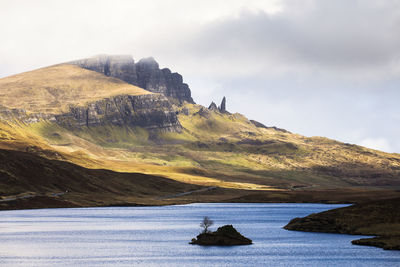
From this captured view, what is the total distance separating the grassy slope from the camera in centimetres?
12256

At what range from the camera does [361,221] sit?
13000 centimetres

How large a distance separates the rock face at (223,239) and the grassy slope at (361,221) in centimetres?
2216

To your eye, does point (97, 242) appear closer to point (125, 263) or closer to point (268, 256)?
point (125, 263)

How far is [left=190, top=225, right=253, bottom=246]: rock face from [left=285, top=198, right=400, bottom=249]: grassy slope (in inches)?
872

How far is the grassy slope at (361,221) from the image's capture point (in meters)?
123

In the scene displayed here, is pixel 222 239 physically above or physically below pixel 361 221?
below

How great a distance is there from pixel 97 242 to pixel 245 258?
35074mm

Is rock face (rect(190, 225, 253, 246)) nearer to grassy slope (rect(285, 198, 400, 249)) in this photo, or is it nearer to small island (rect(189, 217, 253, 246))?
small island (rect(189, 217, 253, 246))

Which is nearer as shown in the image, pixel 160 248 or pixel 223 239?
pixel 160 248

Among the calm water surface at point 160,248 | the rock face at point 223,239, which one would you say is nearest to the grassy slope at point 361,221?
the calm water surface at point 160,248

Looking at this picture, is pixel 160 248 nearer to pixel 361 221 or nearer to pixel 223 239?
pixel 223 239

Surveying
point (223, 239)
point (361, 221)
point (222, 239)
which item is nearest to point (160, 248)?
point (222, 239)

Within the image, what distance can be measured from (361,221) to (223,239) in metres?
35.8

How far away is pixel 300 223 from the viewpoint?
14175 cm
